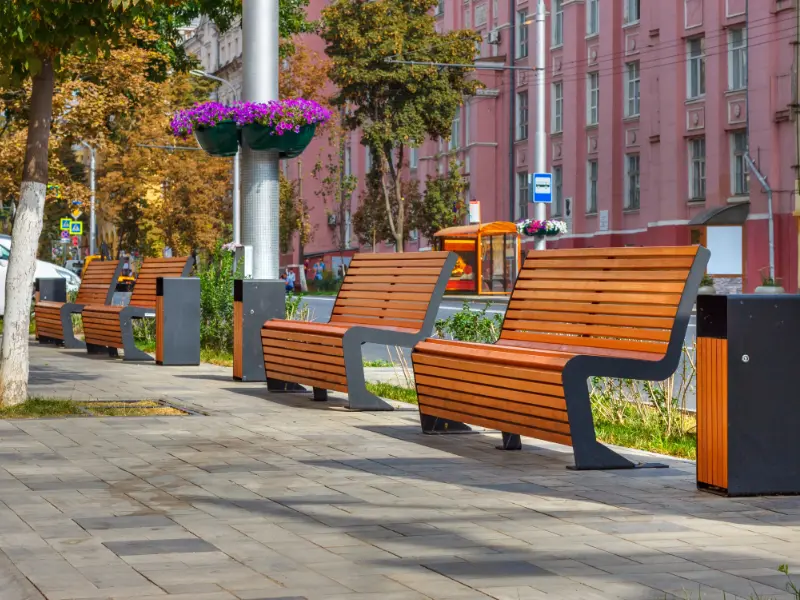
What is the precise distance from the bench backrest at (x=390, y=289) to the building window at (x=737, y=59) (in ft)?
116

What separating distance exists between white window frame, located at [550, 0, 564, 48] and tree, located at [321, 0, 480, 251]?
123 inches

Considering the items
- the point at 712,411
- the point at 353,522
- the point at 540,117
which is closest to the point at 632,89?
the point at 540,117

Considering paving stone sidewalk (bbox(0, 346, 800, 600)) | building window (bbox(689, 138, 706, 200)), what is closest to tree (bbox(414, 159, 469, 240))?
building window (bbox(689, 138, 706, 200))

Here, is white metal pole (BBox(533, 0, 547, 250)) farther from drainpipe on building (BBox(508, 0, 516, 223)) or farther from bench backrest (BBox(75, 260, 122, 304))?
drainpipe on building (BBox(508, 0, 516, 223))

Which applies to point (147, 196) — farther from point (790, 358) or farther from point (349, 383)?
point (790, 358)

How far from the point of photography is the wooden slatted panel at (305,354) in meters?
11.9

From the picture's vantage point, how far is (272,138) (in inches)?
625

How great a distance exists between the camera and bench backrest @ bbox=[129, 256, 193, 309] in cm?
1900

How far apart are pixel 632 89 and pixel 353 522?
159 ft

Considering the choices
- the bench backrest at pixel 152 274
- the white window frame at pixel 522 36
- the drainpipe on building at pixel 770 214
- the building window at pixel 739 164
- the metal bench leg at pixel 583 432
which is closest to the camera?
the metal bench leg at pixel 583 432

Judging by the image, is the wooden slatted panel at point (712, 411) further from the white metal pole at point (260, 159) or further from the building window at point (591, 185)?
the building window at point (591, 185)

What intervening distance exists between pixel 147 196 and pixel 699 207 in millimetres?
19832

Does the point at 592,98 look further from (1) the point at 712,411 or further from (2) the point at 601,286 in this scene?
(1) the point at 712,411

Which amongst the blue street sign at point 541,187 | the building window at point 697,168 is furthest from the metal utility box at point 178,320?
the building window at point 697,168
